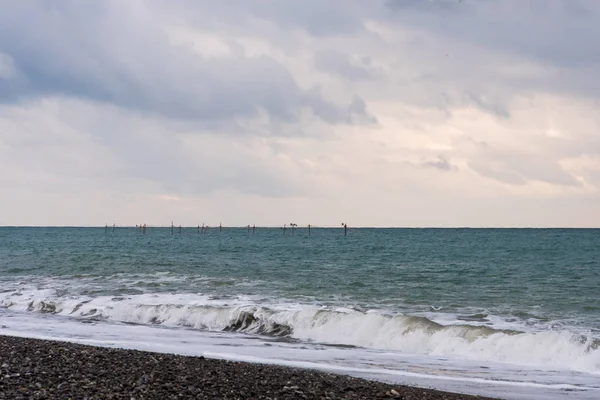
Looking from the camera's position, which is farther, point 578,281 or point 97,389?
point 578,281

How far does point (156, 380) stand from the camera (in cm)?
1070

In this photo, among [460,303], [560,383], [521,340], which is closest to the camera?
[560,383]

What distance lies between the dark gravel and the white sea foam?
7024 mm

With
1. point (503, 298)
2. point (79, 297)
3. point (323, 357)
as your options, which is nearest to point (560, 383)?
point (323, 357)

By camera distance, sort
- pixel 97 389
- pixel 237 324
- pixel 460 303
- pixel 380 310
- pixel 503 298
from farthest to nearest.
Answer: pixel 503 298 < pixel 460 303 < pixel 380 310 < pixel 237 324 < pixel 97 389

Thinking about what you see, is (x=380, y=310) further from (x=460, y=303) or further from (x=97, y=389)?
(x=97, y=389)

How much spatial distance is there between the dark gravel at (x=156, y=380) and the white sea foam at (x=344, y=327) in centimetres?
702

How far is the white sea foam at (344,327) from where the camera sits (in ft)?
58.6

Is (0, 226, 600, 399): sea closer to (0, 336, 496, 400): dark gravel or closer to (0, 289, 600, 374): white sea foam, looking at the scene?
(0, 289, 600, 374): white sea foam

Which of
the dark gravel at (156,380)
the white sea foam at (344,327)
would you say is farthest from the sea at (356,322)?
the dark gravel at (156,380)

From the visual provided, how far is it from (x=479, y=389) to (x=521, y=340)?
21.2 feet

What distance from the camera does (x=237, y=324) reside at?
22.7 meters

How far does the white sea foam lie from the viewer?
58.6 feet

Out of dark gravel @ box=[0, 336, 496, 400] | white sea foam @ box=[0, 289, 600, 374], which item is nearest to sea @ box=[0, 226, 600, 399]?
white sea foam @ box=[0, 289, 600, 374]
